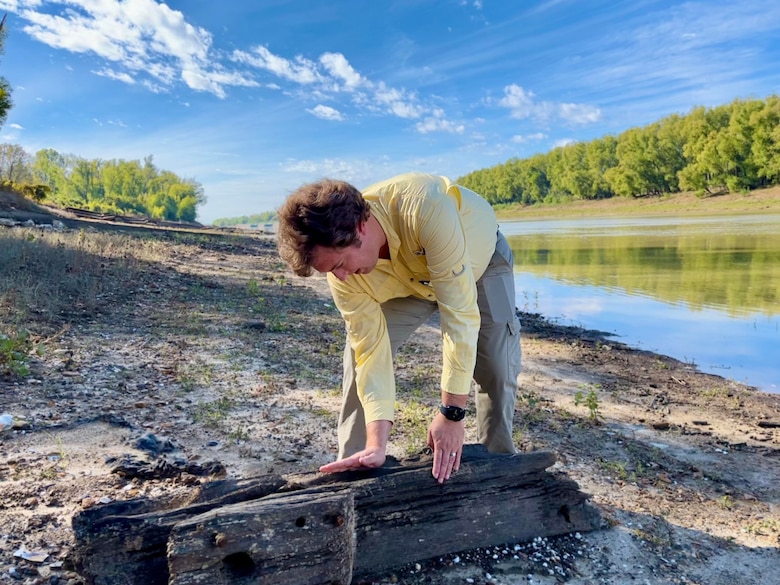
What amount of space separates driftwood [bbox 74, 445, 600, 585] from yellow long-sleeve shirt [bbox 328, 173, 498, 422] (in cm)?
44

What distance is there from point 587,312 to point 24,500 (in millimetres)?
11310

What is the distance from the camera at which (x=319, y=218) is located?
2.29 meters

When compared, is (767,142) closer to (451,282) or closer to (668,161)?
(668,161)

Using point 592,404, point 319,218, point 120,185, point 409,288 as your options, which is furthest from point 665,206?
point 120,185

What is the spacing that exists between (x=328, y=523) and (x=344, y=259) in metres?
1.10

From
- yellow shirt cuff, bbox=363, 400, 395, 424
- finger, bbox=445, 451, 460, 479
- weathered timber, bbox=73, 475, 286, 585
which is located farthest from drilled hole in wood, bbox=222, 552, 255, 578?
finger, bbox=445, 451, 460, 479

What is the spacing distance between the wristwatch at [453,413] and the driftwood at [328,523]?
1.06 ft

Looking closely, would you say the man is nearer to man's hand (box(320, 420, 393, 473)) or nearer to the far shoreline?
man's hand (box(320, 420, 393, 473))

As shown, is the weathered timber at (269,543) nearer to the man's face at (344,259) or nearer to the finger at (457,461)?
the finger at (457,461)

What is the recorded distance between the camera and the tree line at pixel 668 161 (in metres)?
56.6

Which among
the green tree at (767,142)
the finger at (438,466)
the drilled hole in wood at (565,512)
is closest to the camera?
the finger at (438,466)

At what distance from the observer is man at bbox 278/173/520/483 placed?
240cm

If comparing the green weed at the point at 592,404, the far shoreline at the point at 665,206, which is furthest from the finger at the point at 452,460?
the far shoreline at the point at 665,206

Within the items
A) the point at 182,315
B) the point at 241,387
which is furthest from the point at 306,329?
the point at 241,387
